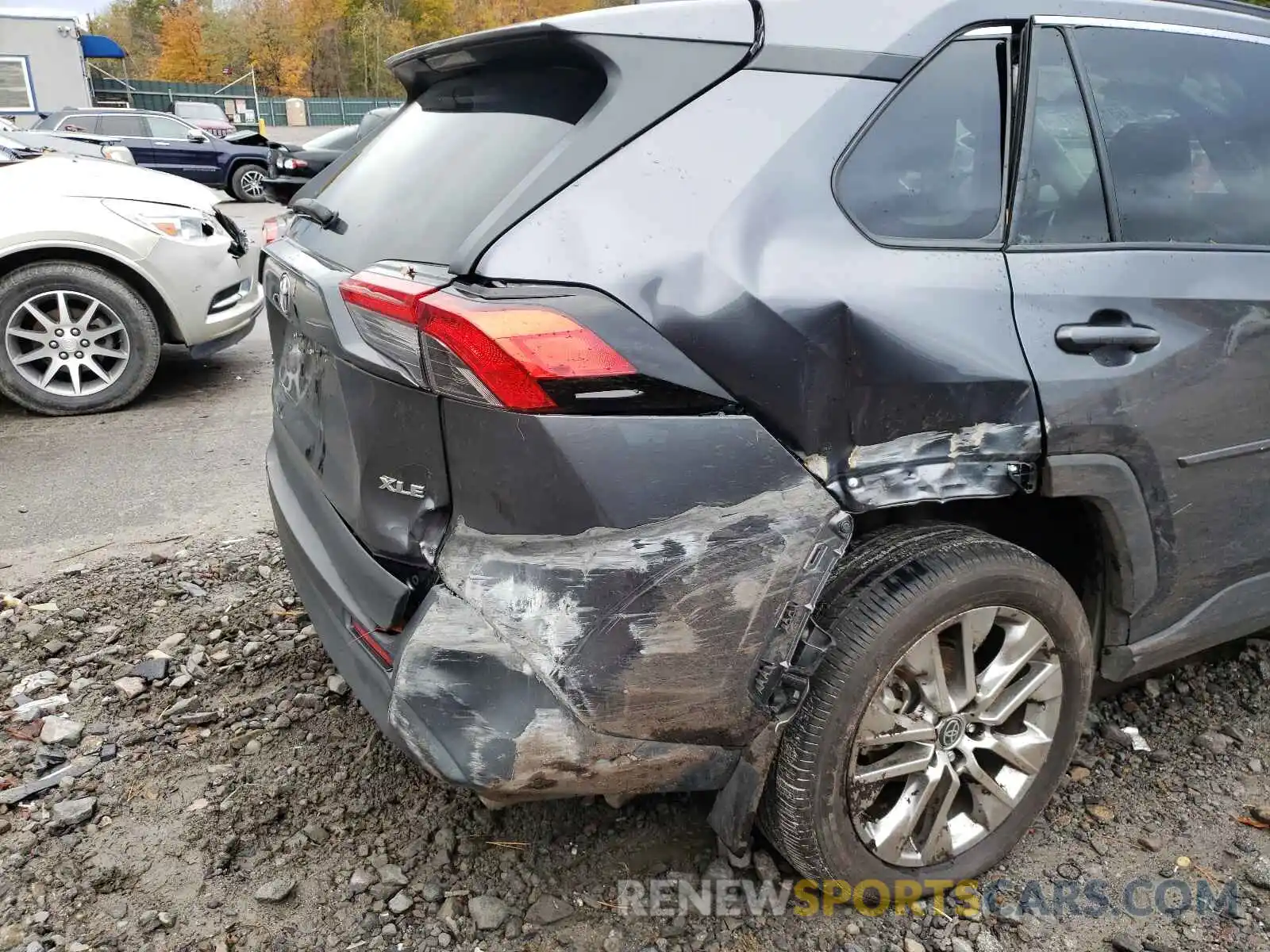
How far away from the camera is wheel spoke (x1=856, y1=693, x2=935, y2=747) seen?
6.18ft

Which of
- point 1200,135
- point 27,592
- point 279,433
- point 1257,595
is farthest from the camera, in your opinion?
point 27,592

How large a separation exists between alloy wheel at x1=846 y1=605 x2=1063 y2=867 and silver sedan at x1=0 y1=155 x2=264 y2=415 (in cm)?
464

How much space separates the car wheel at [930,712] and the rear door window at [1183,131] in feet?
2.80

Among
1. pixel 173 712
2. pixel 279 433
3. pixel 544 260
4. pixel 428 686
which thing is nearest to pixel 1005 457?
pixel 544 260

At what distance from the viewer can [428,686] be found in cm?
171

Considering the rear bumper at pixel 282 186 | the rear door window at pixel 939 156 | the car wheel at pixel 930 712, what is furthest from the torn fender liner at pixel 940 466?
the rear bumper at pixel 282 186

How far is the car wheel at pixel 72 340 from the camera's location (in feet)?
16.5

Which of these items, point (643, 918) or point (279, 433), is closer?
point (643, 918)

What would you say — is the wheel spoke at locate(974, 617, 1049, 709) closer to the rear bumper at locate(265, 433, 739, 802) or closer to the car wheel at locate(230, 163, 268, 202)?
the rear bumper at locate(265, 433, 739, 802)

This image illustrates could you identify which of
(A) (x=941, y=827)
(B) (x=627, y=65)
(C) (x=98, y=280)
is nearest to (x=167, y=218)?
(C) (x=98, y=280)

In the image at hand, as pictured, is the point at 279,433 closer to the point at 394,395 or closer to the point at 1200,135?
the point at 394,395

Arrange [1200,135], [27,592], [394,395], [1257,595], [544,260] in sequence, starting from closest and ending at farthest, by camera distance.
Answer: [544,260] → [394,395] → [1200,135] → [1257,595] → [27,592]

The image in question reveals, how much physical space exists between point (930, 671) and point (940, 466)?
0.43 meters

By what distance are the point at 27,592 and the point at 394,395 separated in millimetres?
2283
